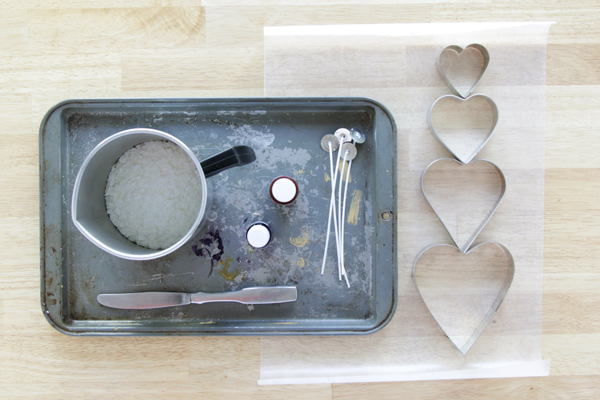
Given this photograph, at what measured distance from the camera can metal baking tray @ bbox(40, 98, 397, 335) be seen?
688 mm

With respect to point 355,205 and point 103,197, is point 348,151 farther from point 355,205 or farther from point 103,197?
point 103,197

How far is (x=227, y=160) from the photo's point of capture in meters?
0.68

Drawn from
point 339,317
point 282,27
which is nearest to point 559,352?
point 339,317

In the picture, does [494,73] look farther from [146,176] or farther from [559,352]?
[146,176]

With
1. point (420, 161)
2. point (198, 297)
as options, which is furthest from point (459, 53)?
point (198, 297)

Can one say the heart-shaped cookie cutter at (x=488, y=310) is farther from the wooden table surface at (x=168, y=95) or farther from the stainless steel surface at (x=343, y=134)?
the stainless steel surface at (x=343, y=134)

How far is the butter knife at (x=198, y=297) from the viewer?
0.67 metres

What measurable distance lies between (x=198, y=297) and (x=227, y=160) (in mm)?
254

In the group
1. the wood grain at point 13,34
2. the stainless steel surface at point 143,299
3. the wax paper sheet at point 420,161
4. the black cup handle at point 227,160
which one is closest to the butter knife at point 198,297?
the stainless steel surface at point 143,299

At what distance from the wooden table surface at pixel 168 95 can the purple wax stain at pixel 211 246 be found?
0.56ft

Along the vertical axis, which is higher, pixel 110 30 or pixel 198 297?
pixel 110 30

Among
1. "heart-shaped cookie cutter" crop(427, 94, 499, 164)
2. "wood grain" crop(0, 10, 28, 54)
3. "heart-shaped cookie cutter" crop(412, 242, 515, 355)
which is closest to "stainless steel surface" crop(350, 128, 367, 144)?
"heart-shaped cookie cutter" crop(427, 94, 499, 164)

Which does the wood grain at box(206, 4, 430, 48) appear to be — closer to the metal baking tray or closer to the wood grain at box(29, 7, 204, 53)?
the wood grain at box(29, 7, 204, 53)

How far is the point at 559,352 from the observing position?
0.73 m
